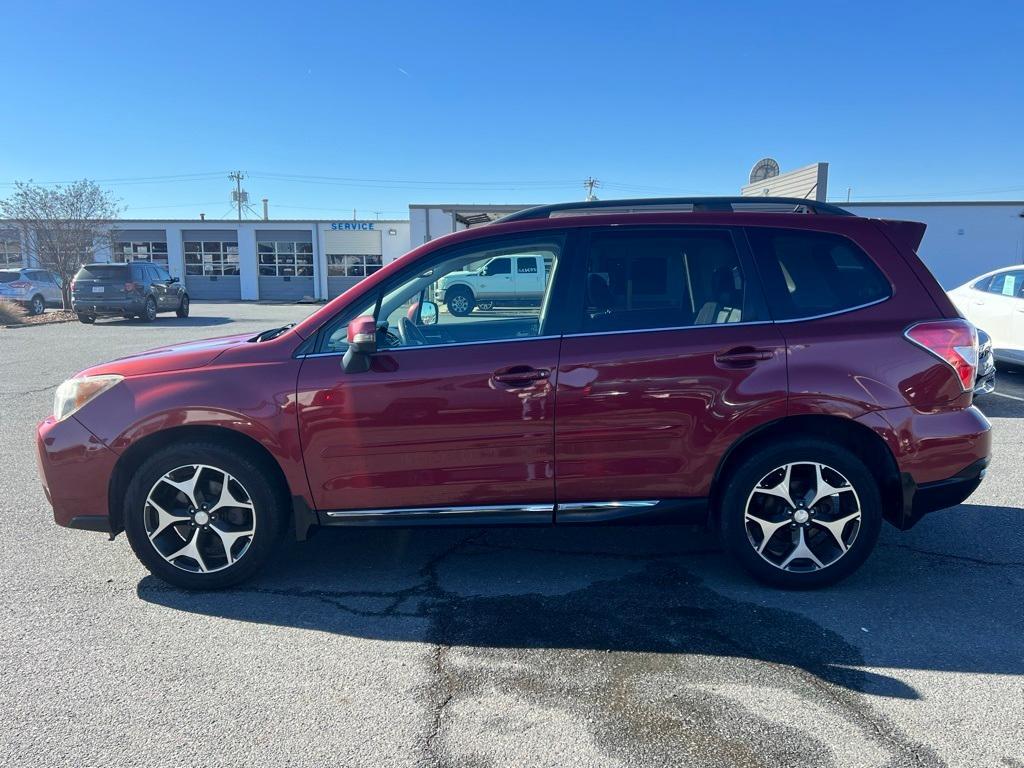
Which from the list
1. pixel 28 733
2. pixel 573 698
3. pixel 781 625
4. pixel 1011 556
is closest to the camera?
pixel 28 733

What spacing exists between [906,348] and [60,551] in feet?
15.9

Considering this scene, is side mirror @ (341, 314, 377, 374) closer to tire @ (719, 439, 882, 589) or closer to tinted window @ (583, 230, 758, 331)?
tinted window @ (583, 230, 758, 331)

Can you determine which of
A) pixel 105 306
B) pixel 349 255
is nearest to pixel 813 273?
pixel 105 306

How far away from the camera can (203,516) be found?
144 inches

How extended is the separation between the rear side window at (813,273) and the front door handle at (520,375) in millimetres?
1229

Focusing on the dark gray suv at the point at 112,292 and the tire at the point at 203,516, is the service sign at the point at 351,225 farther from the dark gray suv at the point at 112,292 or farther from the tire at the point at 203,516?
the tire at the point at 203,516

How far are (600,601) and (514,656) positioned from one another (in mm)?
668

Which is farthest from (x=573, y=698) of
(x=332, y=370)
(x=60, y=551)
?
(x=60, y=551)

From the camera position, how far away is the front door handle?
3.49m

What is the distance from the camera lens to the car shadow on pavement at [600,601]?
3.15 m

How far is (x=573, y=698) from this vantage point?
2.80 metres

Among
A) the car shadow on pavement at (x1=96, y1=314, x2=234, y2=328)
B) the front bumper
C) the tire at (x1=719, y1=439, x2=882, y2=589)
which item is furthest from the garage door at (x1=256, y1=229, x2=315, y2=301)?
the tire at (x1=719, y1=439, x2=882, y2=589)

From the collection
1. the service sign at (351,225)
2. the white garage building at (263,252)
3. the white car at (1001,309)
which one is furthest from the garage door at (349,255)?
the white car at (1001,309)

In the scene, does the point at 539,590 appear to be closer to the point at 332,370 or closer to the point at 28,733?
the point at 332,370
